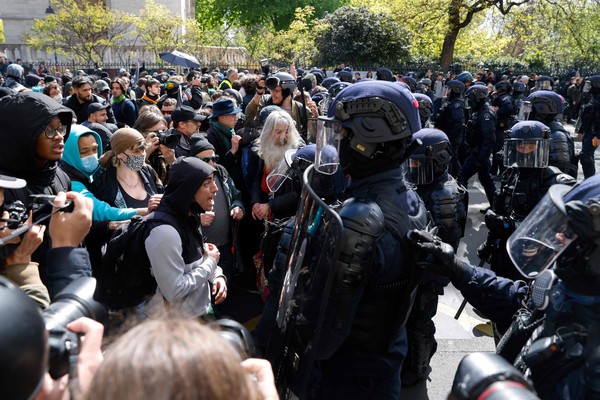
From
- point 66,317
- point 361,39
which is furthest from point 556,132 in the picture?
point 361,39

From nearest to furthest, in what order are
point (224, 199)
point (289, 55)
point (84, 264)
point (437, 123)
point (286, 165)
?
point (84, 264) < point (286, 165) < point (224, 199) < point (437, 123) < point (289, 55)

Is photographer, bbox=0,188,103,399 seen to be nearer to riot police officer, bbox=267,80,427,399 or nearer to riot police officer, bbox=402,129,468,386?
riot police officer, bbox=267,80,427,399

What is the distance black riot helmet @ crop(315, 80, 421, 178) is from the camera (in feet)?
7.15

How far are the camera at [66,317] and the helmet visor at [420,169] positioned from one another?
9.14 ft

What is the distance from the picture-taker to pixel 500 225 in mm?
4398

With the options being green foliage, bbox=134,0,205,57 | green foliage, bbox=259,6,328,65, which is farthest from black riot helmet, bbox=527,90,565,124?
green foliage, bbox=134,0,205,57

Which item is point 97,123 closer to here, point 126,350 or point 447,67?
point 126,350

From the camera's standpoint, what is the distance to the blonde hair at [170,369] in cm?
86

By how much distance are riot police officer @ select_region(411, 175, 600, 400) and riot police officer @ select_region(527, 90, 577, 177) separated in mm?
3468

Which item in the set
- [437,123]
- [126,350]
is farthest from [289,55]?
[126,350]

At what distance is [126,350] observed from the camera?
902mm

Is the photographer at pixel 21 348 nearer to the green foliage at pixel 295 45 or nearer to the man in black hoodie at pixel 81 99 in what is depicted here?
the man in black hoodie at pixel 81 99

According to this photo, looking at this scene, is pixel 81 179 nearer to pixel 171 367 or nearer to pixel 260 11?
pixel 171 367

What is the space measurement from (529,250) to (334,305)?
2.45ft
